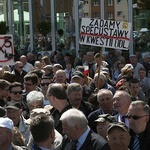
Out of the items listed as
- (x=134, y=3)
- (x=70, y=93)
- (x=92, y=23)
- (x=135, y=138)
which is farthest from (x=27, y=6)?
(x=135, y=138)

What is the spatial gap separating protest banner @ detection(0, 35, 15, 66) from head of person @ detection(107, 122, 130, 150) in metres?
5.77

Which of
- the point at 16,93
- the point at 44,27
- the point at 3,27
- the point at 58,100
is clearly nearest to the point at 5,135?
the point at 58,100

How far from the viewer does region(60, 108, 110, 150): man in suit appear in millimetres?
5074

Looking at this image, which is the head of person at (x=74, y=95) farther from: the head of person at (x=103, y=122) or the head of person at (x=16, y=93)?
the head of person at (x=103, y=122)

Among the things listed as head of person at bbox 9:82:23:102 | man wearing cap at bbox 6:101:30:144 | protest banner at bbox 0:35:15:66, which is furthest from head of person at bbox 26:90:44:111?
protest banner at bbox 0:35:15:66

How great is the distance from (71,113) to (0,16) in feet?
68.7

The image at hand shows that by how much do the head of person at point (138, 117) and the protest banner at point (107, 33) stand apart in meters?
4.94

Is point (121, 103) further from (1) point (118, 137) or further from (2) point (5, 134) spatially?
(2) point (5, 134)

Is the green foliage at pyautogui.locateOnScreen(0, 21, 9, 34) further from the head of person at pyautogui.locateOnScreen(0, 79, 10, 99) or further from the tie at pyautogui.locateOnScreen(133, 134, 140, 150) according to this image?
the tie at pyautogui.locateOnScreen(133, 134, 140, 150)

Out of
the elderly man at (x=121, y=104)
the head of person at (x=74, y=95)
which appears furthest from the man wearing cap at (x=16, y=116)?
the elderly man at (x=121, y=104)

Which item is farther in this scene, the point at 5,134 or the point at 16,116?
the point at 16,116

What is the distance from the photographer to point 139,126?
571 centimetres

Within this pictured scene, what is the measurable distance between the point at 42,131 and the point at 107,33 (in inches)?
253

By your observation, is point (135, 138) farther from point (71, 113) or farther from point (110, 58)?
point (110, 58)
